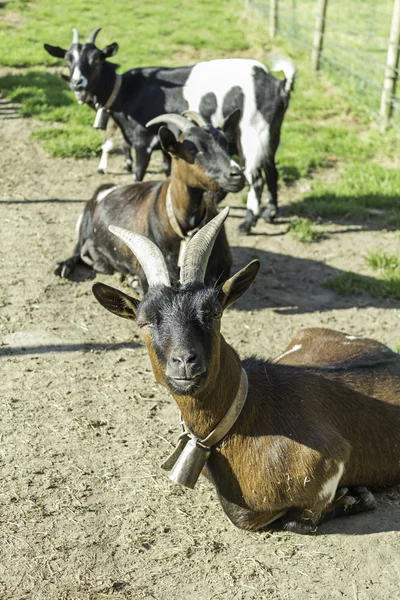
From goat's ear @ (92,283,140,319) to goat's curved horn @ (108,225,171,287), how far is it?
7.0 inches

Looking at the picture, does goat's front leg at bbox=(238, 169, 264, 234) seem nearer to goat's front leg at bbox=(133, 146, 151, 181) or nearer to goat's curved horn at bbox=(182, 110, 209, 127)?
goat's front leg at bbox=(133, 146, 151, 181)

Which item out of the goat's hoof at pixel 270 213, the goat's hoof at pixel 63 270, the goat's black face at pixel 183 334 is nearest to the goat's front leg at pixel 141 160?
the goat's hoof at pixel 270 213

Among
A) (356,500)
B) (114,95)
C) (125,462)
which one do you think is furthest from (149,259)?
(114,95)

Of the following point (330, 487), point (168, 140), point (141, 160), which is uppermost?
point (168, 140)

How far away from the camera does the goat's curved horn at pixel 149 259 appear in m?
3.66

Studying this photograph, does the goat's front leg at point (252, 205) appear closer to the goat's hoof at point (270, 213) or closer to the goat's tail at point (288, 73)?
the goat's hoof at point (270, 213)

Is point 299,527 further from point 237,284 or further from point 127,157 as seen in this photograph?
point 127,157

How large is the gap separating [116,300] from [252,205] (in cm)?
423

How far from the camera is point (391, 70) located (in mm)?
10469

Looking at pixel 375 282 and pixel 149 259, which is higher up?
pixel 149 259

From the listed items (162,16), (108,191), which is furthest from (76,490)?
(162,16)

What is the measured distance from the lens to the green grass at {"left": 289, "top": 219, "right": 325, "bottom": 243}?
25.7 ft

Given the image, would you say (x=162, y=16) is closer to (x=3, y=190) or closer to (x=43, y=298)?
(x=3, y=190)

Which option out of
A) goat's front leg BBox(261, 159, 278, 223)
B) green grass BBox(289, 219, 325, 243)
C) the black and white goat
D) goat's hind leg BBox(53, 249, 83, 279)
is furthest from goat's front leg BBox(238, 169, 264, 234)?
goat's hind leg BBox(53, 249, 83, 279)
